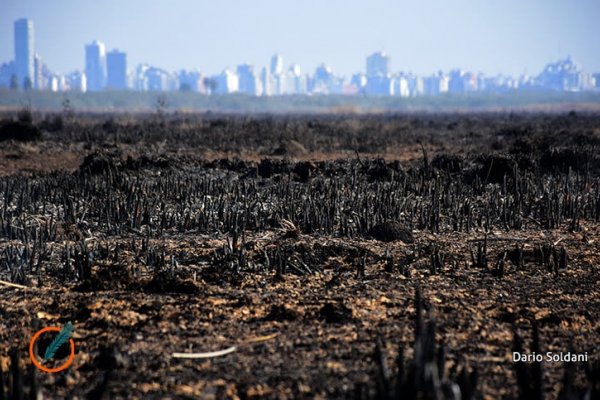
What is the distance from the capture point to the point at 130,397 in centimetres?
416

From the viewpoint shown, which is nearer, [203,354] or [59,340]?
[203,354]

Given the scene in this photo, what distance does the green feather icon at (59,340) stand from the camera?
4.71 m

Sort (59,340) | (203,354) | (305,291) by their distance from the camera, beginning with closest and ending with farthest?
(203,354) → (59,340) → (305,291)

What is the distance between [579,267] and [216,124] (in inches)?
1082

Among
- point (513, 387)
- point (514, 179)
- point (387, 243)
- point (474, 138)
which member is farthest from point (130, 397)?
point (474, 138)

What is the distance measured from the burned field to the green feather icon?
122 mm

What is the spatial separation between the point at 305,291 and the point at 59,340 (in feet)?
6.80

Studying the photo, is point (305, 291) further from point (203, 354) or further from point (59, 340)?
point (59, 340)

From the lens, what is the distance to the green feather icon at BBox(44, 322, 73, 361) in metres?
4.71

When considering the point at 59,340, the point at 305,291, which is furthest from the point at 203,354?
the point at 305,291

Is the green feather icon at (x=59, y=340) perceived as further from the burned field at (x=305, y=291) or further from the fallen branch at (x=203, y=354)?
the fallen branch at (x=203, y=354)

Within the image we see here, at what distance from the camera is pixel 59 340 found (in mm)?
4863

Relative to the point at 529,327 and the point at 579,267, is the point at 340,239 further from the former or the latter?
the point at 529,327

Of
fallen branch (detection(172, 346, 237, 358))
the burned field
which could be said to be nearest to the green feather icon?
the burned field
